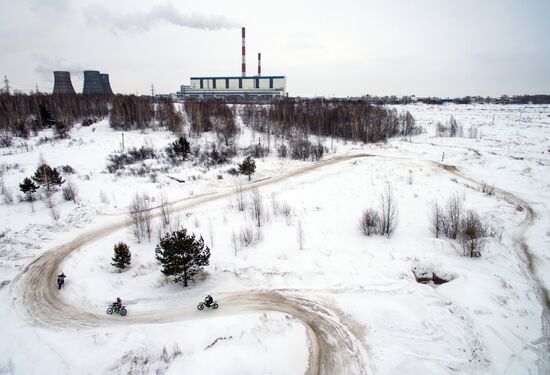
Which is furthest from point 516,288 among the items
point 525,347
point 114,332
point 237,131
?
A: point 237,131

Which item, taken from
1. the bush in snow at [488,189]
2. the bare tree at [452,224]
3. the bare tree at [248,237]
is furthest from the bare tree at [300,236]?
the bush in snow at [488,189]

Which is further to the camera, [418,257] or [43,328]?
[418,257]

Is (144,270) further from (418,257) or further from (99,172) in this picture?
(99,172)

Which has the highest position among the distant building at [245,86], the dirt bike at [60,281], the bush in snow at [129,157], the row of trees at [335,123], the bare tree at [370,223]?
the distant building at [245,86]

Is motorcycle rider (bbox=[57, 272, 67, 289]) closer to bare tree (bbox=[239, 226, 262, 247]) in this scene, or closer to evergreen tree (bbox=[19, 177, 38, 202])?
bare tree (bbox=[239, 226, 262, 247])

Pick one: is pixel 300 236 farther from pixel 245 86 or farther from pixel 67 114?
pixel 245 86

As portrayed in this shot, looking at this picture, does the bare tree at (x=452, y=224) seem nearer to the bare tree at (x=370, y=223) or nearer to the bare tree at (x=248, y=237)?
the bare tree at (x=370, y=223)

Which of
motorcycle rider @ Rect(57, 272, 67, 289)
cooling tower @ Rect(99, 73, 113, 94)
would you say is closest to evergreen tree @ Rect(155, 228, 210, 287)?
motorcycle rider @ Rect(57, 272, 67, 289)
